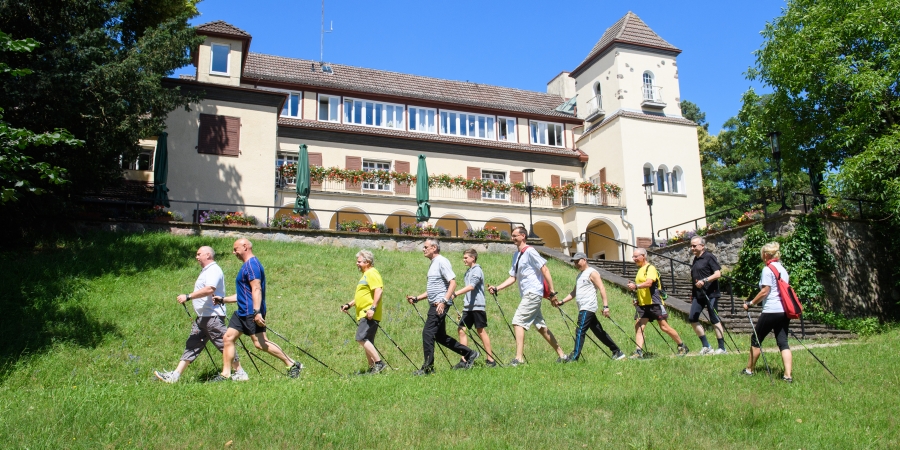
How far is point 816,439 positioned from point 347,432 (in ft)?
14.0

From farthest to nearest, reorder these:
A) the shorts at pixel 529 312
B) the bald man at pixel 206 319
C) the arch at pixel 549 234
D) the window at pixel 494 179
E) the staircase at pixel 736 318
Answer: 1. the arch at pixel 549 234
2. the window at pixel 494 179
3. the staircase at pixel 736 318
4. the shorts at pixel 529 312
5. the bald man at pixel 206 319

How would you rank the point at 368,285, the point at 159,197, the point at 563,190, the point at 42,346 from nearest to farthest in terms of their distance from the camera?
1. the point at 368,285
2. the point at 42,346
3. the point at 159,197
4. the point at 563,190

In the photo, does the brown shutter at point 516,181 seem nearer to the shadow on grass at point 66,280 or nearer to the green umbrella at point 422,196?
the green umbrella at point 422,196

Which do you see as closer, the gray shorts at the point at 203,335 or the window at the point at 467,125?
the gray shorts at the point at 203,335

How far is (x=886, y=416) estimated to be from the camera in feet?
24.6

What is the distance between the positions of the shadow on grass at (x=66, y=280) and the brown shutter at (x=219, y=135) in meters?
7.26

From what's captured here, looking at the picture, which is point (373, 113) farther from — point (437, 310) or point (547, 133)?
point (437, 310)

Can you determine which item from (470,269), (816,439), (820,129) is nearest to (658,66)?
(820,129)

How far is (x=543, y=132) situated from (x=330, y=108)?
11.1 meters

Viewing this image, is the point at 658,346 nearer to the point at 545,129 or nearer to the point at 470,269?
the point at 470,269

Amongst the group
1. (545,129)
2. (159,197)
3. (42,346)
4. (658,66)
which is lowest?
(42,346)

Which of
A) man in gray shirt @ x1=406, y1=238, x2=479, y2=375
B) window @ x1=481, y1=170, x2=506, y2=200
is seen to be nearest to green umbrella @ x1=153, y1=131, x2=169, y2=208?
window @ x1=481, y1=170, x2=506, y2=200

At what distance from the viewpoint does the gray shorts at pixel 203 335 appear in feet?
29.8

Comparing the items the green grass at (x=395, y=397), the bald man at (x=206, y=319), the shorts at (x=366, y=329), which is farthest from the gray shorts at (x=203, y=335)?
the shorts at (x=366, y=329)
